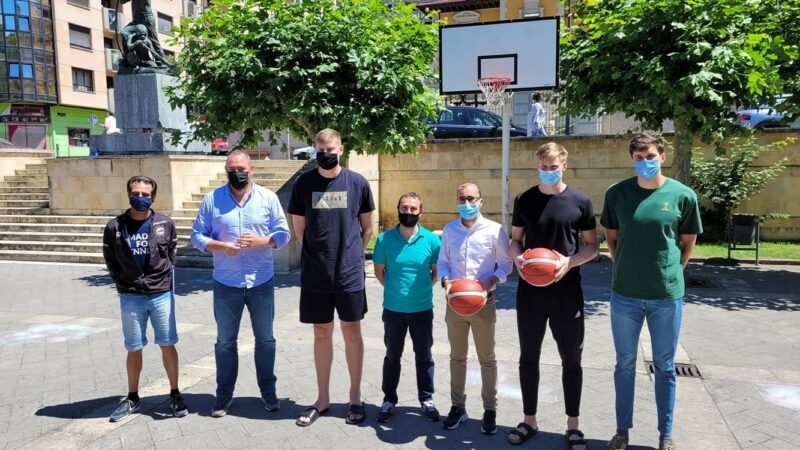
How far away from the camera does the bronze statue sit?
1439cm

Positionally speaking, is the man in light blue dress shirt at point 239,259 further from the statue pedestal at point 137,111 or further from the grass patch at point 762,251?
the statue pedestal at point 137,111

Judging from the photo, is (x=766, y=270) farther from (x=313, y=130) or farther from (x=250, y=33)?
(x=250, y=33)

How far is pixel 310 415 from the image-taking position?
14.1ft

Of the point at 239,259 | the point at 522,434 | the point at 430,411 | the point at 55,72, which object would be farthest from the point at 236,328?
the point at 55,72

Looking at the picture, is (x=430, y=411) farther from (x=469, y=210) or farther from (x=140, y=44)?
(x=140, y=44)

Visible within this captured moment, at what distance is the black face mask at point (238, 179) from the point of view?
4375mm

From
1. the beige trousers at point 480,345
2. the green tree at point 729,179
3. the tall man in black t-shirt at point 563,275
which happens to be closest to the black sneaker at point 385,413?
the beige trousers at point 480,345

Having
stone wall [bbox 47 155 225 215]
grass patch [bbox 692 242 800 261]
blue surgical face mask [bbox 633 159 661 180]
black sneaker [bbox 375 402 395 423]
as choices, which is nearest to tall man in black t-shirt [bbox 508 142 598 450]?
blue surgical face mask [bbox 633 159 661 180]

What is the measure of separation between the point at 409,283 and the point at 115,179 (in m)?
11.7

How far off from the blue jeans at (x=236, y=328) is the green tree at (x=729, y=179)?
11.3 metres

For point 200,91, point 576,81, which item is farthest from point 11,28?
point 576,81

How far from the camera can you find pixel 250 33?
29.7 feet

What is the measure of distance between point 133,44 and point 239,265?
40.4 ft

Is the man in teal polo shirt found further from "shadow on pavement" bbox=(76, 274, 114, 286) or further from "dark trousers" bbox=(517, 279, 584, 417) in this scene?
"shadow on pavement" bbox=(76, 274, 114, 286)
